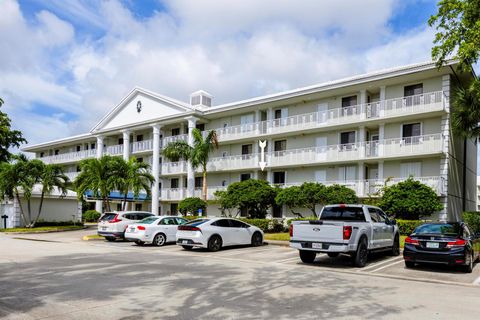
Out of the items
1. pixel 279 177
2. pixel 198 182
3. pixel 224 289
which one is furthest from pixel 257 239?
pixel 198 182

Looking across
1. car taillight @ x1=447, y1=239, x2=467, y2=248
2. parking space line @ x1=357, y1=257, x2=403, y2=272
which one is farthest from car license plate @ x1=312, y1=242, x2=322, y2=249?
car taillight @ x1=447, y1=239, x2=467, y2=248

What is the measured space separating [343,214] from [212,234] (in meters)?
5.83

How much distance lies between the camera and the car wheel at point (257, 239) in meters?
20.1

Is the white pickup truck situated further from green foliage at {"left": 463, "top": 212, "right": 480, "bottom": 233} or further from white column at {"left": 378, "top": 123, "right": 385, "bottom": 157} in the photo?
white column at {"left": 378, "top": 123, "right": 385, "bottom": 157}

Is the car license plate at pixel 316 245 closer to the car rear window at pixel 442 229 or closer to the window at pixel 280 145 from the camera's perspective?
the car rear window at pixel 442 229

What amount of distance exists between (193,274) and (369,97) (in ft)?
77.8

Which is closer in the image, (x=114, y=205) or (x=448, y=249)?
(x=448, y=249)

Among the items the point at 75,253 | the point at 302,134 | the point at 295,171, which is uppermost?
the point at 302,134

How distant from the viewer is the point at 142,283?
9961 mm

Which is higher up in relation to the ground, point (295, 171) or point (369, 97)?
point (369, 97)

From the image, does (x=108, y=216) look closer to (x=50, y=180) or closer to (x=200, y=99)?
(x=50, y=180)

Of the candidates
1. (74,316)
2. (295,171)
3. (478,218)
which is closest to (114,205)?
(295,171)

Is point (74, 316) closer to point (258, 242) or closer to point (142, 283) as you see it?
point (142, 283)

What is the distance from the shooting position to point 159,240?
2069 cm
